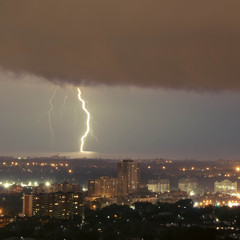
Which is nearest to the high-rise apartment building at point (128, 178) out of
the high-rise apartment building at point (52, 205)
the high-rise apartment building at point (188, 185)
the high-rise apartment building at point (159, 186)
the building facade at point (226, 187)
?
the high-rise apartment building at point (159, 186)

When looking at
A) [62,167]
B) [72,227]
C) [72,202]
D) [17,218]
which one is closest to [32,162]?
[62,167]

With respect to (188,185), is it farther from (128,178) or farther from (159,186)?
(128,178)

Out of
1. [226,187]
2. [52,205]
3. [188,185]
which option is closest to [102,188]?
[188,185]

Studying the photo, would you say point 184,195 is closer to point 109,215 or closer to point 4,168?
point 109,215

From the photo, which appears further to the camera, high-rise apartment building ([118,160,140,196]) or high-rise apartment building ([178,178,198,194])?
high-rise apartment building ([178,178,198,194])

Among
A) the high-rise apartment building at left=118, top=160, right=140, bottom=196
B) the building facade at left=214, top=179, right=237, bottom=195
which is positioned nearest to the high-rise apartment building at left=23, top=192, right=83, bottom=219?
the high-rise apartment building at left=118, top=160, right=140, bottom=196

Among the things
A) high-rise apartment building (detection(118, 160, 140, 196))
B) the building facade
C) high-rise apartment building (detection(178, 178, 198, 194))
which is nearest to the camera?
high-rise apartment building (detection(118, 160, 140, 196))

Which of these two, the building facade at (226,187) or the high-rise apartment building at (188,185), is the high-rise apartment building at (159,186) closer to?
the high-rise apartment building at (188,185)

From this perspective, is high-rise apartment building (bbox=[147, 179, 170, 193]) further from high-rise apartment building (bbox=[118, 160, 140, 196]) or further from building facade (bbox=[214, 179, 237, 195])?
building facade (bbox=[214, 179, 237, 195])
